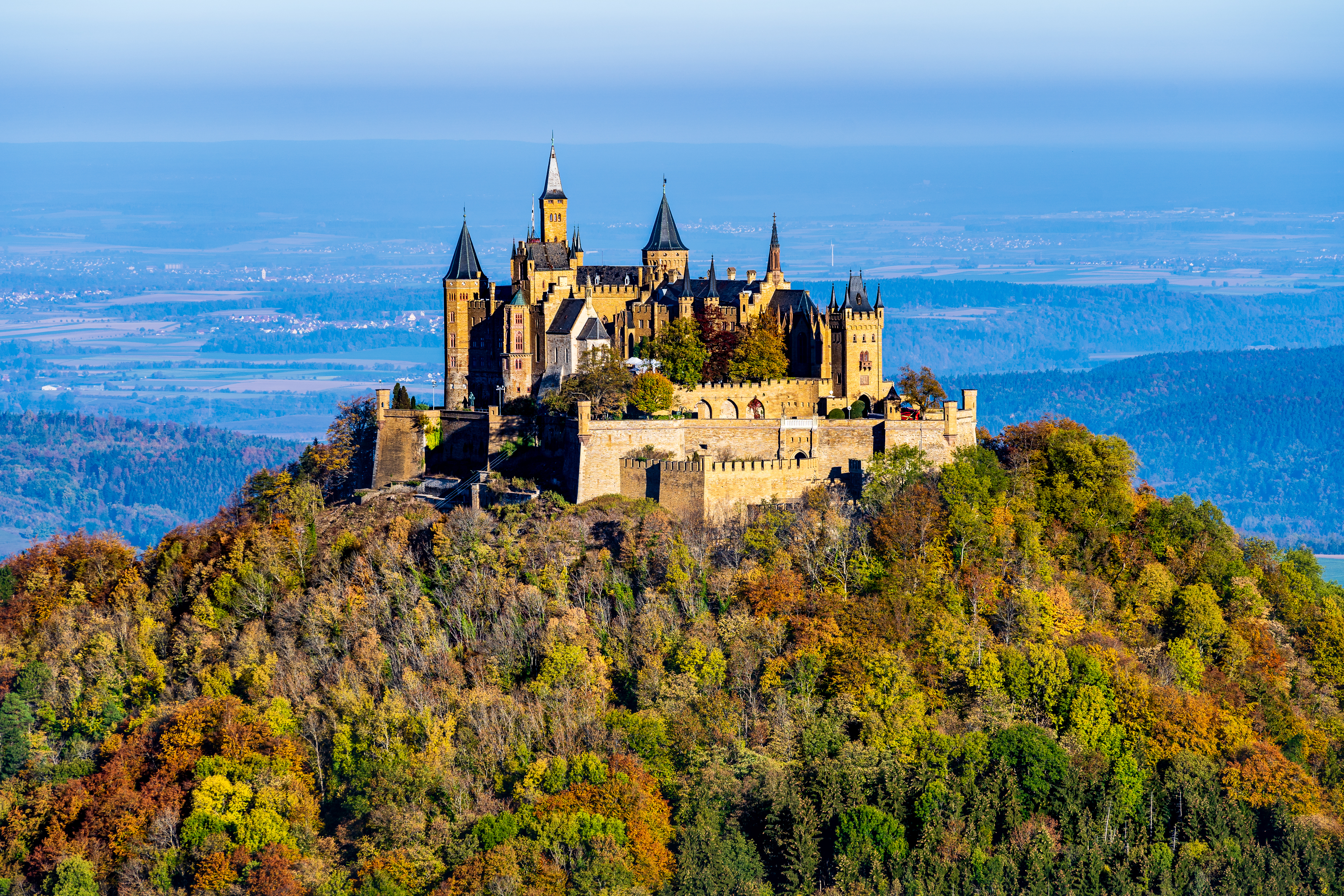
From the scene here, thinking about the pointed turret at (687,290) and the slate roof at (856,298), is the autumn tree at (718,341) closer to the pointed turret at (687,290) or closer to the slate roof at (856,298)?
A: the pointed turret at (687,290)

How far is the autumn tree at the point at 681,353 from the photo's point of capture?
6569 cm

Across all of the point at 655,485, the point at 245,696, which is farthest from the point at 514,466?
the point at 245,696

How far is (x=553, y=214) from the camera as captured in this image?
2852 inches

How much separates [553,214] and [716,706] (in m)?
26.9

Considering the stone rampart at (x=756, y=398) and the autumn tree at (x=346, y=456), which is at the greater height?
the stone rampart at (x=756, y=398)

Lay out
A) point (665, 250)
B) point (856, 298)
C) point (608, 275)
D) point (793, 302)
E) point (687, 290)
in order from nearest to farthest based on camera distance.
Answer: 1. point (856, 298)
2. point (793, 302)
3. point (687, 290)
4. point (608, 275)
5. point (665, 250)

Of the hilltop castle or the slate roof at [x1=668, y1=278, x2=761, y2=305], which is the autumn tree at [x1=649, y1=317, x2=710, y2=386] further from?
the slate roof at [x1=668, y1=278, x2=761, y2=305]

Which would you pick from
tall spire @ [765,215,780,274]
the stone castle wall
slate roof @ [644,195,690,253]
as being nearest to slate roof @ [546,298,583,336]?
slate roof @ [644,195,690,253]

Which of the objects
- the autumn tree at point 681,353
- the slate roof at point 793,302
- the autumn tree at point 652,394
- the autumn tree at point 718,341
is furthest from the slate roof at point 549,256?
Answer: the autumn tree at point 652,394

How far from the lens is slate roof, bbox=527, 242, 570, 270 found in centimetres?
6975

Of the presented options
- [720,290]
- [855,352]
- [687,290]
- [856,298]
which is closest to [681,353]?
[687,290]

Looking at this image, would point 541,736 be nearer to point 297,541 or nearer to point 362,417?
point 297,541

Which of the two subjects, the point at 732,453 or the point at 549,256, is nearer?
the point at 732,453

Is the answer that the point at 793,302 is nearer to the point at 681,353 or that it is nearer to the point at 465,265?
the point at 681,353
